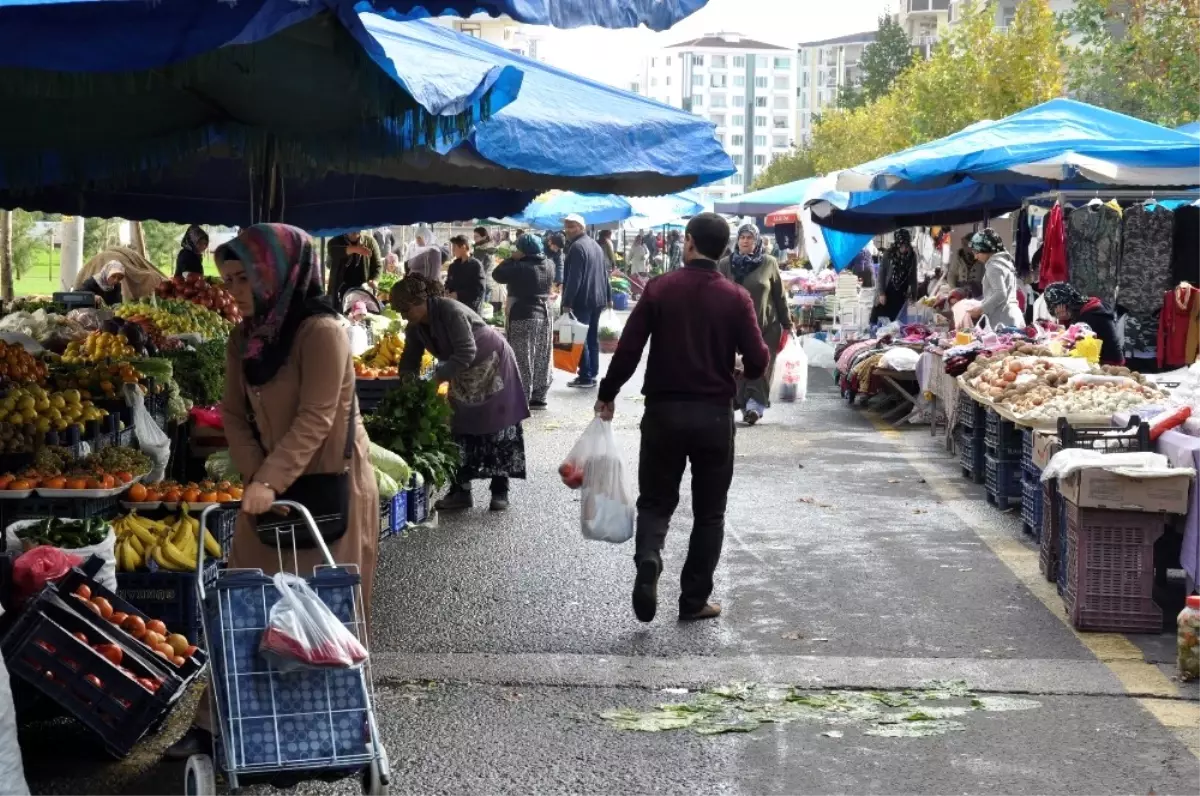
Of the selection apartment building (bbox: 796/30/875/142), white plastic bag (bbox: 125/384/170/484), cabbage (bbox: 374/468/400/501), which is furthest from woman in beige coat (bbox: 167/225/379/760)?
apartment building (bbox: 796/30/875/142)

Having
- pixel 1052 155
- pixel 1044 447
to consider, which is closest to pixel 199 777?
pixel 1044 447

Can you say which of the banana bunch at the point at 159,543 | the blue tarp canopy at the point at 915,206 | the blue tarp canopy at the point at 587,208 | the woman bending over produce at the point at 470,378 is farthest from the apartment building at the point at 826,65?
the banana bunch at the point at 159,543

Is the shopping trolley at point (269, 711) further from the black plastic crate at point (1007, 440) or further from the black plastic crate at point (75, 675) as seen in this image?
the black plastic crate at point (1007, 440)

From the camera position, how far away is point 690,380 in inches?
286

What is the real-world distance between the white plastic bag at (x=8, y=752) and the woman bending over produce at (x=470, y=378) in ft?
16.9

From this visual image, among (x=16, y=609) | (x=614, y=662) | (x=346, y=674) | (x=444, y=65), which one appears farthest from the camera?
(x=614, y=662)

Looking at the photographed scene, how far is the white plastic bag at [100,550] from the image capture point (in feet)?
20.0

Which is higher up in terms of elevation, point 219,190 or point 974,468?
point 219,190

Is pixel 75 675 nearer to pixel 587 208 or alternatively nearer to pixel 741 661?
pixel 741 661

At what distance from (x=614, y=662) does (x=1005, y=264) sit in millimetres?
8883

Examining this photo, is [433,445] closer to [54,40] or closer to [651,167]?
[651,167]

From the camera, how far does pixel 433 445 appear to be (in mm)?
10016

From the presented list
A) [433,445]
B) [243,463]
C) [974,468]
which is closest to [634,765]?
[243,463]

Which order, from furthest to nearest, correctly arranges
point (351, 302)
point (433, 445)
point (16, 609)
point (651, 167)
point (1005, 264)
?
point (351, 302)
point (1005, 264)
point (433, 445)
point (651, 167)
point (16, 609)
